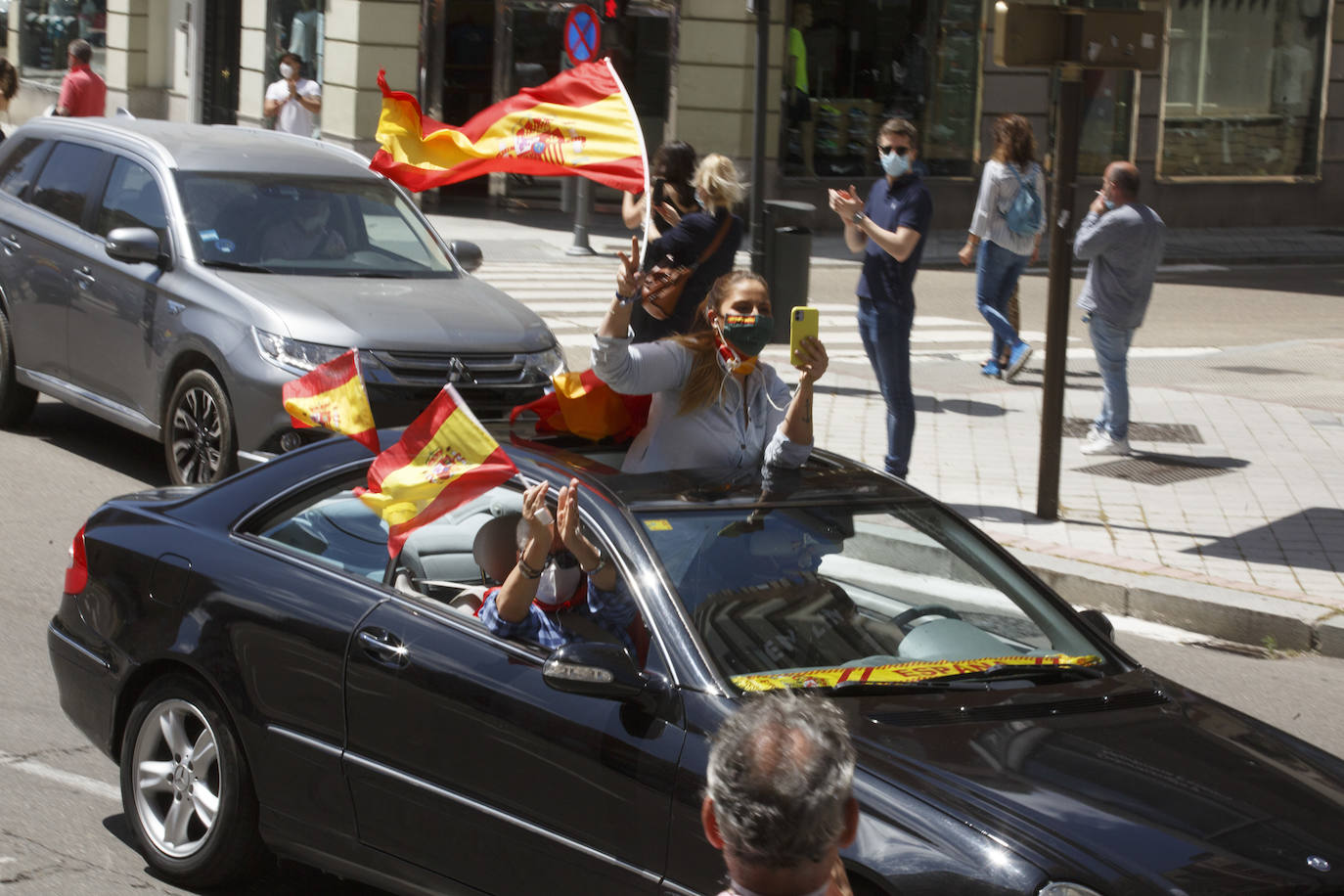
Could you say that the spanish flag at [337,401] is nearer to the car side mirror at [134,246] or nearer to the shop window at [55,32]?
the car side mirror at [134,246]

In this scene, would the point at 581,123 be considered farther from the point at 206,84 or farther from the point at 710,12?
the point at 206,84

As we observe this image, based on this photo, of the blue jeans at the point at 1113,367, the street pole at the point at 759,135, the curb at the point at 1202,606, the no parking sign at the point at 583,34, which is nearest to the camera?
the curb at the point at 1202,606

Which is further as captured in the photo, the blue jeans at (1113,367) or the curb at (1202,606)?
the blue jeans at (1113,367)

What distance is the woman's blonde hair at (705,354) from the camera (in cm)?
552

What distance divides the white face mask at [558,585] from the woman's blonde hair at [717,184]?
4.62 metres

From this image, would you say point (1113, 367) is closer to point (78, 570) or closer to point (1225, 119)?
point (78, 570)

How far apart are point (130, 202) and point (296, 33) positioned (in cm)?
1708

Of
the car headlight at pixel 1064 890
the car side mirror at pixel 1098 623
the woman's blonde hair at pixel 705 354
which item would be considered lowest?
the car headlight at pixel 1064 890

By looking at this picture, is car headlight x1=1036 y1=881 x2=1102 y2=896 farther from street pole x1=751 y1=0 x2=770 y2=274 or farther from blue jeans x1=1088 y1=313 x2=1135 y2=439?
street pole x1=751 y1=0 x2=770 y2=274

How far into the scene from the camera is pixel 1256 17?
27219 millimetres

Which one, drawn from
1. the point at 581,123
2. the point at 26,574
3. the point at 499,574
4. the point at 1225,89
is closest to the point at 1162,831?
the point at 499,574

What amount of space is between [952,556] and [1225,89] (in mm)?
24153

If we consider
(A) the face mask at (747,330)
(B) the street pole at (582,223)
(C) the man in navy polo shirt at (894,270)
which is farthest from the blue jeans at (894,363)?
(B) the street pole at (582,223)

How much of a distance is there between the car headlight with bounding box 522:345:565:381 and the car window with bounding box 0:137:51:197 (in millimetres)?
3630
